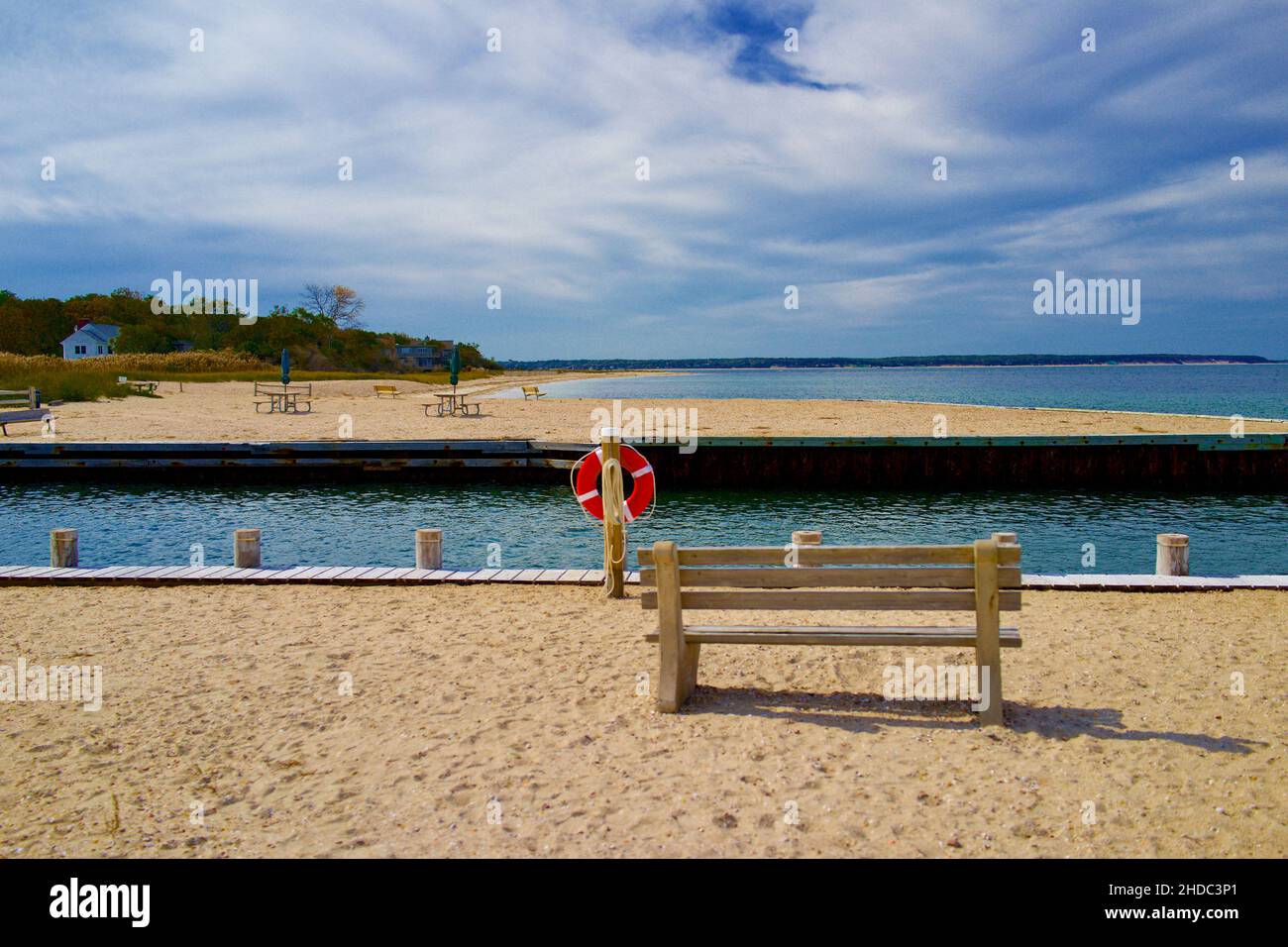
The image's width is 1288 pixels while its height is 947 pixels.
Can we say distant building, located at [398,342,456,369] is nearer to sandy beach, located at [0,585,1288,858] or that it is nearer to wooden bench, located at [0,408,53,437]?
wooden bench, located at [0,408,53,437]

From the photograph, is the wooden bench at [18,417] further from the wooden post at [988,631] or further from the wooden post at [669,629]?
the wooden post at [988,631]

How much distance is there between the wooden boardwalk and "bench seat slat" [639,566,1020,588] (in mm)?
3204

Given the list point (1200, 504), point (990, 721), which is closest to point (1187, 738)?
point (990, 721)

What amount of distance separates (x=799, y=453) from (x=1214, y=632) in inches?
541

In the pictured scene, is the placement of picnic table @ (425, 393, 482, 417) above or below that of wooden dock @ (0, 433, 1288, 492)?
above

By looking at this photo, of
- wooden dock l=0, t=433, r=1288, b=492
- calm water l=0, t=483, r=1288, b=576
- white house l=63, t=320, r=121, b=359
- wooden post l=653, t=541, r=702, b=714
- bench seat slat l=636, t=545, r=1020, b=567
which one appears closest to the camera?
bench seat slat l=636, t=545, r=1020, b=567

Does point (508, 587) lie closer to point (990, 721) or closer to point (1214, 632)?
point (990, 721)

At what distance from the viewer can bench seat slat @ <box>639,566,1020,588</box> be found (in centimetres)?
465

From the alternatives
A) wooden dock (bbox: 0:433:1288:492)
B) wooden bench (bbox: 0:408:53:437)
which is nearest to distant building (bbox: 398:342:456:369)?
wooden bench (bbox: 0:408:53:437)

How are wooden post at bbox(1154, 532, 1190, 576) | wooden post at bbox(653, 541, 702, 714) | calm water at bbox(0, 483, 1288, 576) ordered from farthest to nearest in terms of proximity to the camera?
calm water at bbox(0, 483, 1288, 576), wooden post at bbox(1154, 532, 1190, 576), wooden post at bbox(653, 541, 702, 714)

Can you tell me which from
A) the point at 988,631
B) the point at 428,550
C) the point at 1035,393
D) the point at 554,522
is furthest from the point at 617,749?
the point at 1035,393

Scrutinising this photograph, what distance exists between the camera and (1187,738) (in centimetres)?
441

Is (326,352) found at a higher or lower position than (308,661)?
higher
